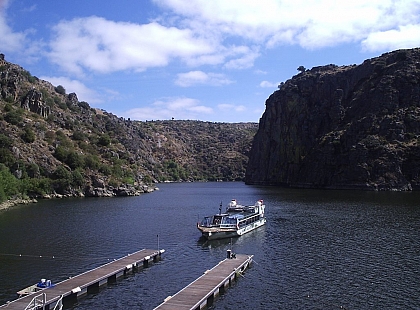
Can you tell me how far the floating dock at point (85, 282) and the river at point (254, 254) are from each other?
106cm

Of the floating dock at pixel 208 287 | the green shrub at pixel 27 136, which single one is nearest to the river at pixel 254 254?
the floating dock at pixel 208 287

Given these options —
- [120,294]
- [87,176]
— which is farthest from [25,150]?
[120,294]

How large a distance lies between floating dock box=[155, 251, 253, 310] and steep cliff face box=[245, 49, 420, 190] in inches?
4587

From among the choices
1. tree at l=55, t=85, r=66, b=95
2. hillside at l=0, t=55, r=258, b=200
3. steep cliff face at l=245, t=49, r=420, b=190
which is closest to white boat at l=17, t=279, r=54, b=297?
hillside at l=0, t=55, r=258, b=200

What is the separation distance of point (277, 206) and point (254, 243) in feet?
146

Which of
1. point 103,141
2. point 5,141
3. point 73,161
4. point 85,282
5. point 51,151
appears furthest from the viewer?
point 103,141

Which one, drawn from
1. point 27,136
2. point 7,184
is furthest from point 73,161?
point 7,184

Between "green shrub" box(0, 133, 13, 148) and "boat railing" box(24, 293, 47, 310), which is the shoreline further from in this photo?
"boat railing" box(24, 293, 47, 310)

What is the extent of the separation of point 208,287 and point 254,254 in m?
15.2

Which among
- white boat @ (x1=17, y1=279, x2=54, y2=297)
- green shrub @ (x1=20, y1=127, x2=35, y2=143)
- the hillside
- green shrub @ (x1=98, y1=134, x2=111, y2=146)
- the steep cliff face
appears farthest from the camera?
green shrub @ (x1=98, y1=134, x2=111, y2=146)

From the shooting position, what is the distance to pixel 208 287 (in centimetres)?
3269

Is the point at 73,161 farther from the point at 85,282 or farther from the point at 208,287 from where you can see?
the point at 208,287

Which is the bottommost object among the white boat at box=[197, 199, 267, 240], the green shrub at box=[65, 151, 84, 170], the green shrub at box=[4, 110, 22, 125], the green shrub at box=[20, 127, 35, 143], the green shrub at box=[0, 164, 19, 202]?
the white boat at box=[197, 199, 267, 240]

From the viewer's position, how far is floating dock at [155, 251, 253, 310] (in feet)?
95.6
